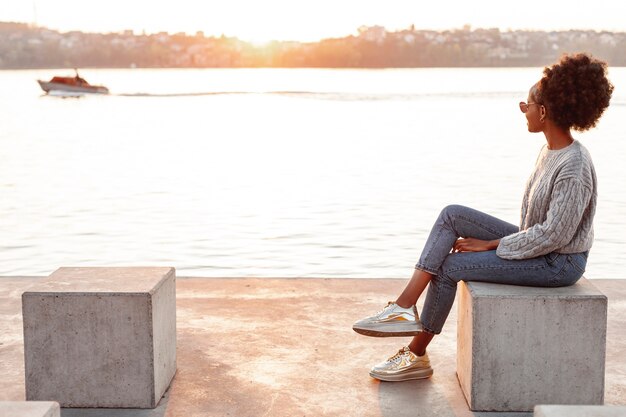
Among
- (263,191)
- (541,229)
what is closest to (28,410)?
(541,229)

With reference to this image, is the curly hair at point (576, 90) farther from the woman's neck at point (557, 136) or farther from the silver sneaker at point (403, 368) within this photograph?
the silver sneaker at point (403, 368)

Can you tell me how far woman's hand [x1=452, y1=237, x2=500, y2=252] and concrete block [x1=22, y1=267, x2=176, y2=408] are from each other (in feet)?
4.82

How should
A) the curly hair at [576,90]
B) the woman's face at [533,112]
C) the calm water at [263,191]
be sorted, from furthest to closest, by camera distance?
the calm water at [263,191], the woman's face at [533,112], the curly hair at [576,90]

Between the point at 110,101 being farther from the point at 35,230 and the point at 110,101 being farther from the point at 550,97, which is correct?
the point at 550,97

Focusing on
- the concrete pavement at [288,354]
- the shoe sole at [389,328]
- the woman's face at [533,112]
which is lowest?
the concrete pavement at [288,354]

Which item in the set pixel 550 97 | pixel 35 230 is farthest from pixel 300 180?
pixel 550 97

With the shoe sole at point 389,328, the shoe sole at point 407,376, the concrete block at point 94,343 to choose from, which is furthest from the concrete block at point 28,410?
the shoe sole at point 407,376

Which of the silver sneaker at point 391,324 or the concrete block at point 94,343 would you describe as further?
the silver sneaker at point 391,324

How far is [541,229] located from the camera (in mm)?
4172

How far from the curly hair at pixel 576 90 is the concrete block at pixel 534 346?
0.79m

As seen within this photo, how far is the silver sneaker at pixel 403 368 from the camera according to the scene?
4547 mm

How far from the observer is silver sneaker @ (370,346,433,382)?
4547 millimetres

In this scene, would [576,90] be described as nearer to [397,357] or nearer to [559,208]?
[559,208]

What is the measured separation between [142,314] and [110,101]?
7117 centimetres
